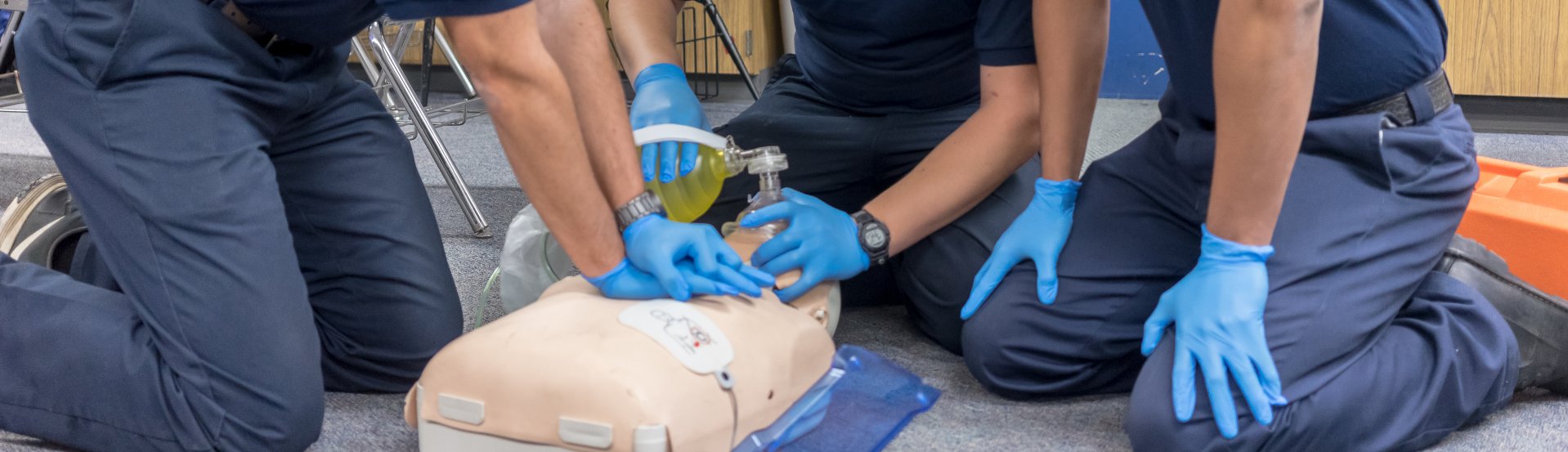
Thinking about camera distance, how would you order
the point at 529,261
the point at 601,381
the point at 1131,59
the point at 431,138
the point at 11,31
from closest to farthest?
the point at 601,381 → the point at 529,261 → the point at 11,31 → the point at 431,138 → the point at 1131,59

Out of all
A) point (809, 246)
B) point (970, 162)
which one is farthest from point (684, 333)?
point (970, 162)

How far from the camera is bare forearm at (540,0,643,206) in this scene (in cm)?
123

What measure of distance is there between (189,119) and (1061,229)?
974 mm

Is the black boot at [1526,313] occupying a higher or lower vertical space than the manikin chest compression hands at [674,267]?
lower

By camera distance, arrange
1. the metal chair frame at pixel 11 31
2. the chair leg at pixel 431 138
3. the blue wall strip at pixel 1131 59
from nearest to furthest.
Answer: the metal chair frame at pixel 11 31
the chair leg at pixel 431 138
the blue wall strip at pixel 1131 59

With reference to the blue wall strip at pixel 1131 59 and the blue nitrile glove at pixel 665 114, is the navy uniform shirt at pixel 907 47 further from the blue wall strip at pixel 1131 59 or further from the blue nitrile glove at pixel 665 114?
the blue wall strip at pixel 1131 59

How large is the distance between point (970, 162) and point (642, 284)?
1.78 feet

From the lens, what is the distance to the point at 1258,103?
44.6 inches

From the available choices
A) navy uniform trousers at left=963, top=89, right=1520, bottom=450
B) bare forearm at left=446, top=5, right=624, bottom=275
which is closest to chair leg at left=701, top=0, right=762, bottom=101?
navy uniform trousers at left=963, top=89, right=1520, bottom=450

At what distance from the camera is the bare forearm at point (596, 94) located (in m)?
1.23

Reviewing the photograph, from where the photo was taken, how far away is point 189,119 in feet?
4.07

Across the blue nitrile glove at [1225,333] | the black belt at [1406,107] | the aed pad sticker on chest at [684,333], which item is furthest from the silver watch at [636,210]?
the black belt at [1406,107]

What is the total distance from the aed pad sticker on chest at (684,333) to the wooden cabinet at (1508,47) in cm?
287

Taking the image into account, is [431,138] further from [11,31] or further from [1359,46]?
[1359,46]
